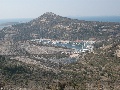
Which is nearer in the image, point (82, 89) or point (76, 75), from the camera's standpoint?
point (82, 89)

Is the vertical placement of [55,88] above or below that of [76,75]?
above

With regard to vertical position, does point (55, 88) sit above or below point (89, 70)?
above

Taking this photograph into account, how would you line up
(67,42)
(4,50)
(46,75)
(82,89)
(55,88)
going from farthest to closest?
(67,42), (4,50), (46,75), (82,89), (55,88)

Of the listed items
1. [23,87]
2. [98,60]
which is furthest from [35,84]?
[98,60]

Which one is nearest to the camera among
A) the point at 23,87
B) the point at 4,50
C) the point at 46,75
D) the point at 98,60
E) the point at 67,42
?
the point at 23,87

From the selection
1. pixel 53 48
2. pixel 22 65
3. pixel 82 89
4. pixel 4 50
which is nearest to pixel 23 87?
pixel 82 89

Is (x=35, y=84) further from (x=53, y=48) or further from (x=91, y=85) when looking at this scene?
(x=53, y=48)

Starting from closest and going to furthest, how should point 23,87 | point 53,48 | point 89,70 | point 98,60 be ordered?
point 23,87 → point 89,70 → point 98,60 → point 53,48

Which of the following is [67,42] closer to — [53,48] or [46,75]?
[53,48]

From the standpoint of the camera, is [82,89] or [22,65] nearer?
[82,89]
